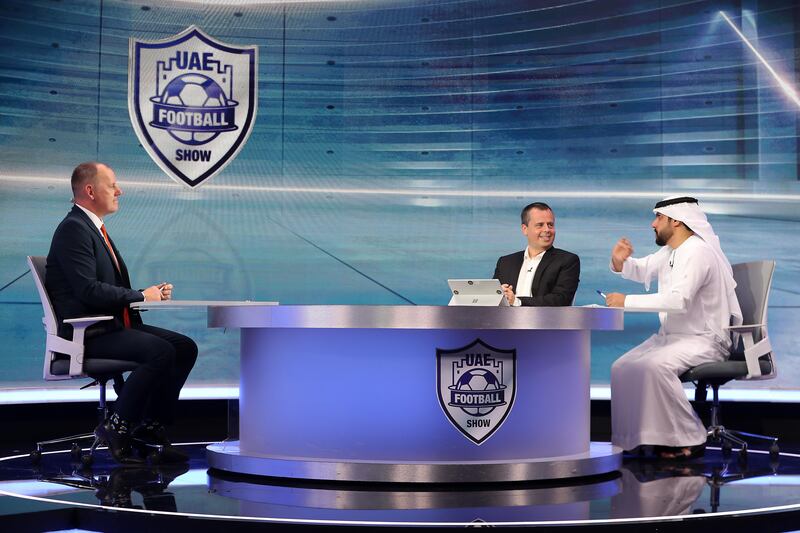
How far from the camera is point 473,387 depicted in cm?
389

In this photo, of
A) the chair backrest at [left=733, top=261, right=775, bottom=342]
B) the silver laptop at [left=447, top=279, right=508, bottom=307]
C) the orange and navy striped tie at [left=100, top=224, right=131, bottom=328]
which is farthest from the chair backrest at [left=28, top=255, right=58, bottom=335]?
the chair backrest at [left=733, top=261, right=775, bottom=342]

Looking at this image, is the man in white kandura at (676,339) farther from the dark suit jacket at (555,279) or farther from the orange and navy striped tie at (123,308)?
the orange and navy striped tie at (123,308)

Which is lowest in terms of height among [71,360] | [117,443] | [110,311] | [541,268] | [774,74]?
[117,443]

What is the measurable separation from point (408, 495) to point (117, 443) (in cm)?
161

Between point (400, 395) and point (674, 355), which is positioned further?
point (674, 355)

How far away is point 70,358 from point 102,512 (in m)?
1.54

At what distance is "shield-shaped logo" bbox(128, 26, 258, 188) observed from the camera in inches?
282

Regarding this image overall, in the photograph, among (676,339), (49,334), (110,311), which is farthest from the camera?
(676,339)

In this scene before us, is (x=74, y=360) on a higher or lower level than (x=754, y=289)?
lower

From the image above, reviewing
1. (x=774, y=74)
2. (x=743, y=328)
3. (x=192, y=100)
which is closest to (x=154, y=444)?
(x=743, y=328)

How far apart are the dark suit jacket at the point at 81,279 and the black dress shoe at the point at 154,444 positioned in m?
→ 0.55

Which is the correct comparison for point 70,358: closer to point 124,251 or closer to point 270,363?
point 270,363

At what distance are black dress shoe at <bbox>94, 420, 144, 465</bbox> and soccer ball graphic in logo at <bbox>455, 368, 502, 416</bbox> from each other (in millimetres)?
1680

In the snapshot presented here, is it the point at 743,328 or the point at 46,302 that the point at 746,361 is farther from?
the point at 46,302
